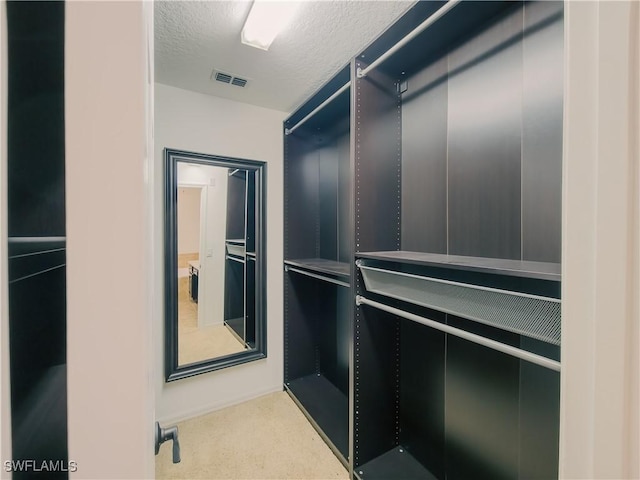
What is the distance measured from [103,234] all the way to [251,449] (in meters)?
1.99

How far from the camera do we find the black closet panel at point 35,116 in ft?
0.79

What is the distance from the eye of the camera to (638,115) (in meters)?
0.37

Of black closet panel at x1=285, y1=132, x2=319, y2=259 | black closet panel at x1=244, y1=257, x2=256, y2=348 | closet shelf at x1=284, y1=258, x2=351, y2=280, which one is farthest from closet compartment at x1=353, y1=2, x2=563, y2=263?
black closet panel at x1=244, y1=257, x2=256, y2=348

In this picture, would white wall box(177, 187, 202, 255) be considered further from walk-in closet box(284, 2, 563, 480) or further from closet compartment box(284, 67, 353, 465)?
walk-in closet box(284, 2, 563, 480)

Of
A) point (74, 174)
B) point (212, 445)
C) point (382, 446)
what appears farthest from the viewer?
point (212, 445)

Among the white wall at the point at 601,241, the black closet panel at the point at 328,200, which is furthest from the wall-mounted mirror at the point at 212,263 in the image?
the white wall at the point at 601,241

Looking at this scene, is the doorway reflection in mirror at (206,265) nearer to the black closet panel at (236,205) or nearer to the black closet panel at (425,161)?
the black closet panel at (236,205)

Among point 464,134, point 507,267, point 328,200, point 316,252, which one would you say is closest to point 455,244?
point 507,267

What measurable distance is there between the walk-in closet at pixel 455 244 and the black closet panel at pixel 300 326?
1.61 ft

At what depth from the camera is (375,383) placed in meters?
1.53

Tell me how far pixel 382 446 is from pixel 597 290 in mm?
→ 1587

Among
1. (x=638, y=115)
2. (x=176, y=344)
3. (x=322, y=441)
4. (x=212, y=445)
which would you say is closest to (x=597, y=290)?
(x=638, y=115)

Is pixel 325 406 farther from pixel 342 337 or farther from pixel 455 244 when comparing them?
pixel 455 244

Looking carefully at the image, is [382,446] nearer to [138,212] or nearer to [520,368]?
[520,368]
